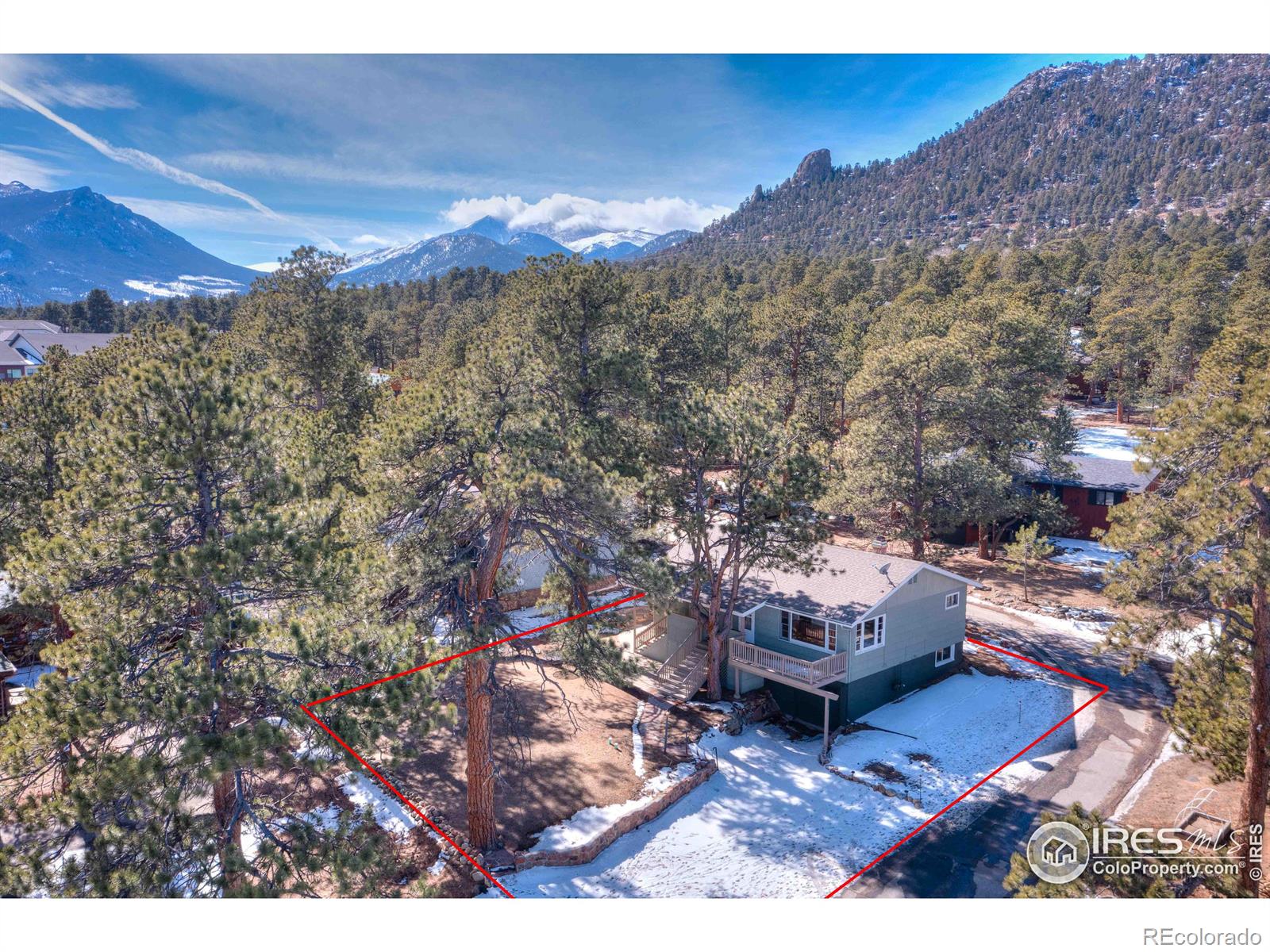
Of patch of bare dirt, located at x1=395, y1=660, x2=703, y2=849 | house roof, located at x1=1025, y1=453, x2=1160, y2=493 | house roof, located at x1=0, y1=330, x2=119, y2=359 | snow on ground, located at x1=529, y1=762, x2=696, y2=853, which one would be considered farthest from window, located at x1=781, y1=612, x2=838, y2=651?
house roof, located at x1=0, y1=330, x2=119, y2=359

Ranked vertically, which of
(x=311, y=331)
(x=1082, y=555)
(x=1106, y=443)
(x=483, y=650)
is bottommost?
(x=1082, y=555)

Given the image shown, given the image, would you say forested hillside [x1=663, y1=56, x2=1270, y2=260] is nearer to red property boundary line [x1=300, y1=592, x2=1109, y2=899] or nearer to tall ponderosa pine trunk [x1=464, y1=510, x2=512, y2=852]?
red property boundary line [x1=300, y1=592, x2=1109, y2=899]

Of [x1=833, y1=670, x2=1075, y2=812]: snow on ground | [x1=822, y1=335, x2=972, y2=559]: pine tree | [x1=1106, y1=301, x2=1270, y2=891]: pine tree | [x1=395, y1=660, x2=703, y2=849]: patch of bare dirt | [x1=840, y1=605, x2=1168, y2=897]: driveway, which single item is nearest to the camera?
[x1=1106, y1=301, x2=1270, y2=891]: pine tree

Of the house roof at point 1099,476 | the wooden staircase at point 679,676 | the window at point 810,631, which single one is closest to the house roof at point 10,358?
the wooden staircase at point 679,676

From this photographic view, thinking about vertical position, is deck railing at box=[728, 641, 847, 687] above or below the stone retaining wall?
above

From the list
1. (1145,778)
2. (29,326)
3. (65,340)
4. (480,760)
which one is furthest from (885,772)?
(29,326)

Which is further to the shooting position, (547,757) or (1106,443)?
(1106,443)

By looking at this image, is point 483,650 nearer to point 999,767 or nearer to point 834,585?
point 834,585
